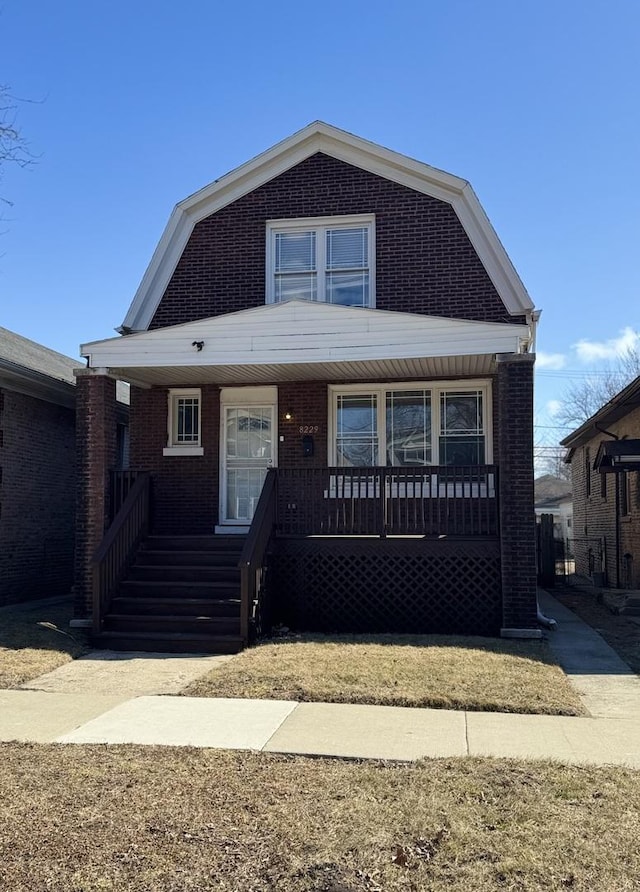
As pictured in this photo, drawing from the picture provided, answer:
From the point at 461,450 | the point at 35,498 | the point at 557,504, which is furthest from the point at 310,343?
the point at 557,504

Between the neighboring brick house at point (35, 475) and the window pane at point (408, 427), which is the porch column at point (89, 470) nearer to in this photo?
the neighboring brick house at point (35, 475)

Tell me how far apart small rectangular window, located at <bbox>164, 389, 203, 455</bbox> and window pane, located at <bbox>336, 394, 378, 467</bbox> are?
239 cm

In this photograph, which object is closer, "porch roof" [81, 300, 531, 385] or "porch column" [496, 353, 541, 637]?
"porch column" [496, 353, 541, 637]

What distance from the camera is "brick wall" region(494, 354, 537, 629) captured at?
9.95 meters

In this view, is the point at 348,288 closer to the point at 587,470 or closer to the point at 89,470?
the point at 89,470

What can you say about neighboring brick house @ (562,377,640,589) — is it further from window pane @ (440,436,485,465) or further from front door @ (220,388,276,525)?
front door @ (220,388,276,525)

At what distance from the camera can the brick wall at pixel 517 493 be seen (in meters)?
9.95

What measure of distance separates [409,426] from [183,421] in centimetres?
382

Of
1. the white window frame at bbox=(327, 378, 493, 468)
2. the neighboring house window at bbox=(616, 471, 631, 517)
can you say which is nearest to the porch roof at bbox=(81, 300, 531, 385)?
the white window frame at bbox=(327, 378, 493, 468)

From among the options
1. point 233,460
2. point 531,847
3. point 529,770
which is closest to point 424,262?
point 233,460

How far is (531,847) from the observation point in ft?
12.8

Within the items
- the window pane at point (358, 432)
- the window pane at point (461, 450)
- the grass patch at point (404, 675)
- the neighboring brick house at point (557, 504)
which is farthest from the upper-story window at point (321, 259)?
the neighboring brick house at point (557, 504)

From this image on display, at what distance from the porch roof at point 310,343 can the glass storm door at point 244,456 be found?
5.05 feet

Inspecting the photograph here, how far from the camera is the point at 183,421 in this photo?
Result: 43.1 feet
